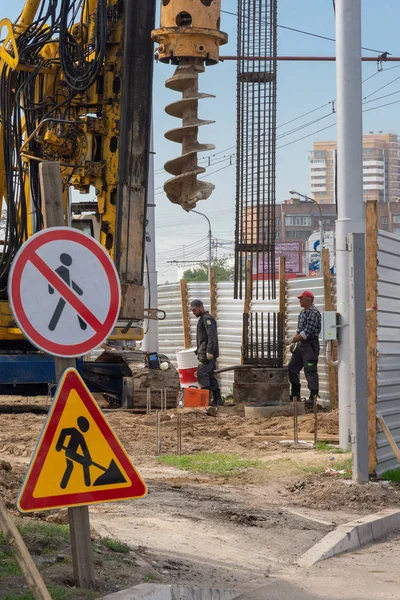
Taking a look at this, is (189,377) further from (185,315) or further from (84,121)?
(84,121)

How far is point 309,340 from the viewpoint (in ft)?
66.6

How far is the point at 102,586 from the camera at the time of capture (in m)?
6.48

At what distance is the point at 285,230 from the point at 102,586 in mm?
161688

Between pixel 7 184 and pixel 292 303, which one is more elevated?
pixel 7 184

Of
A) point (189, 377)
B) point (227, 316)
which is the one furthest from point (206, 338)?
point (227, 316)

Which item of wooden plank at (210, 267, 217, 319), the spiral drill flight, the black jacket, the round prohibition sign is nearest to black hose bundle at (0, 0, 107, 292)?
the spiral drill flight

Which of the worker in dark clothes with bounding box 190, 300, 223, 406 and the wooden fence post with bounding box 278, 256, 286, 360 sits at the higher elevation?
the wooden fence post with bounding box 278, 256, 286, 360

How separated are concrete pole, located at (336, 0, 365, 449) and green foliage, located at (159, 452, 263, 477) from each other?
1.31 m

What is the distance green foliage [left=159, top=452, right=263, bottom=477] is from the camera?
495 inches

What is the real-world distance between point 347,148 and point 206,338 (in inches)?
353

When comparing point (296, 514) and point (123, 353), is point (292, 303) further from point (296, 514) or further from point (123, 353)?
point (296, 514)

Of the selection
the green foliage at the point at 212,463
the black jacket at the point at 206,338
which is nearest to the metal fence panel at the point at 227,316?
the black jacket at the point at 206,338

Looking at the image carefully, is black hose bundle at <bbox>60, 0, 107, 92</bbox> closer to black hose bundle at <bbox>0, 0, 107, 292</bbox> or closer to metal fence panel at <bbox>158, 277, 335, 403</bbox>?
black hose bundle at <bbox>0, 0, 107, 292</bbox>

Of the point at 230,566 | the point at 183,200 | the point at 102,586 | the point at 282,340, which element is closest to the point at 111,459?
the point at 102,586
